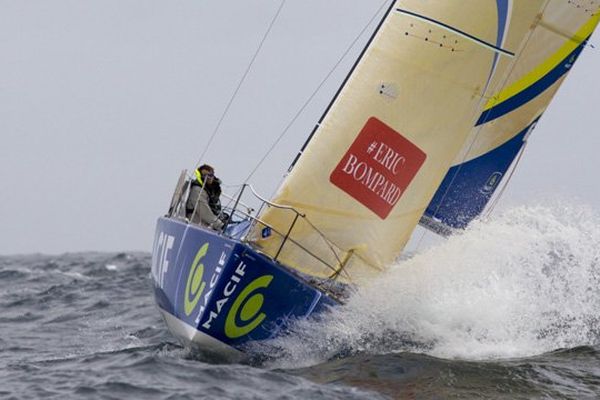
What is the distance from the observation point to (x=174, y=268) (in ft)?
27.7

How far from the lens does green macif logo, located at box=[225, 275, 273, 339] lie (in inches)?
302

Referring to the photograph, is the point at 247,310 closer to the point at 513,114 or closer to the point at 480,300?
the point at 480,300

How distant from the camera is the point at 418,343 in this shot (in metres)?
8.45

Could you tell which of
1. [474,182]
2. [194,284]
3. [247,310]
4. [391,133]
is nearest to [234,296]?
[247,310]

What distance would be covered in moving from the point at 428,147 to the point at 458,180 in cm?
299

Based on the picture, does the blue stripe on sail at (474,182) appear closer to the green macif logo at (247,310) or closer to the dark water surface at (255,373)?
the dark water surface at (255,373)

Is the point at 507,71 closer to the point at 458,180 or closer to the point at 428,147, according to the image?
the point at 428,147

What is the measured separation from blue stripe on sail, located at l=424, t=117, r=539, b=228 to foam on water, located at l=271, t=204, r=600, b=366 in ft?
5.69

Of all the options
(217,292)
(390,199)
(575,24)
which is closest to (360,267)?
(390,199)


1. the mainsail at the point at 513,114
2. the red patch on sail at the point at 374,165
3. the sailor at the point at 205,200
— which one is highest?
the mainsail at the point at 513,114

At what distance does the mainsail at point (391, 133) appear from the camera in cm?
846

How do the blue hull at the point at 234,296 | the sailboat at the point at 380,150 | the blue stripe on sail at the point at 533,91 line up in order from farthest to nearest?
1. the blue stripe on sail at the point at 533,91
2. the sailboat at the point at 380,150
3. the blue hull at the point at 234,296

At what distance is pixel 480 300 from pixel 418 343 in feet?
2.14

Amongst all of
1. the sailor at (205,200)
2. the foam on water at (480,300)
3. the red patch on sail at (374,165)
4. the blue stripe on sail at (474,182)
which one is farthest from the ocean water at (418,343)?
the blue stripe on sail at (474,182)
